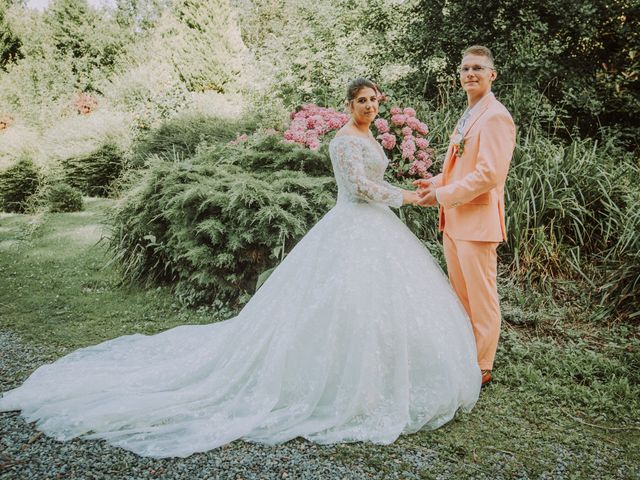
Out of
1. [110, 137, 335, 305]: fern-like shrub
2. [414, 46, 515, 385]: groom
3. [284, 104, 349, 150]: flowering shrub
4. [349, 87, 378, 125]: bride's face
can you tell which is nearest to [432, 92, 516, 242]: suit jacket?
[414, 46, 515, 385]: groom

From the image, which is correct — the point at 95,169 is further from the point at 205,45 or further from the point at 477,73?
the point at 477,73

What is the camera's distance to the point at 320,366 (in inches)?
122

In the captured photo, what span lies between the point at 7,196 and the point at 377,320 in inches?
457

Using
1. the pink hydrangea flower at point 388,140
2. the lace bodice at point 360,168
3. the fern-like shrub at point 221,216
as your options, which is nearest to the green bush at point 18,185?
the fern-like shrub at point 221,216

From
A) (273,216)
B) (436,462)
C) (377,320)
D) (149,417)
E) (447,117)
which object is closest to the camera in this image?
(436,462)

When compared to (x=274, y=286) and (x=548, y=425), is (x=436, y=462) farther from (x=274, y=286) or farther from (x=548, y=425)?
(x=274, y=286)

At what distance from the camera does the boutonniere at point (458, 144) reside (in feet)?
11.6

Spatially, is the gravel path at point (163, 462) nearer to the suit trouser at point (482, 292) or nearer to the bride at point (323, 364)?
the bride at point (323, 364)

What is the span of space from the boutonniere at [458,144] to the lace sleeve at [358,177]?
0.52 metres

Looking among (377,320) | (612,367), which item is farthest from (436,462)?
(612,367)

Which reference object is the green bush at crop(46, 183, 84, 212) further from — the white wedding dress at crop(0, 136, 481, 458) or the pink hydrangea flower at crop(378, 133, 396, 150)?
the white wedding dress at crop(0, 136, 481, 458)

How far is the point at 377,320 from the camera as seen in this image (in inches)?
123

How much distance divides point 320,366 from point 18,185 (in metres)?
11.4

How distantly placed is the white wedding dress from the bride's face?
6.9 inches
